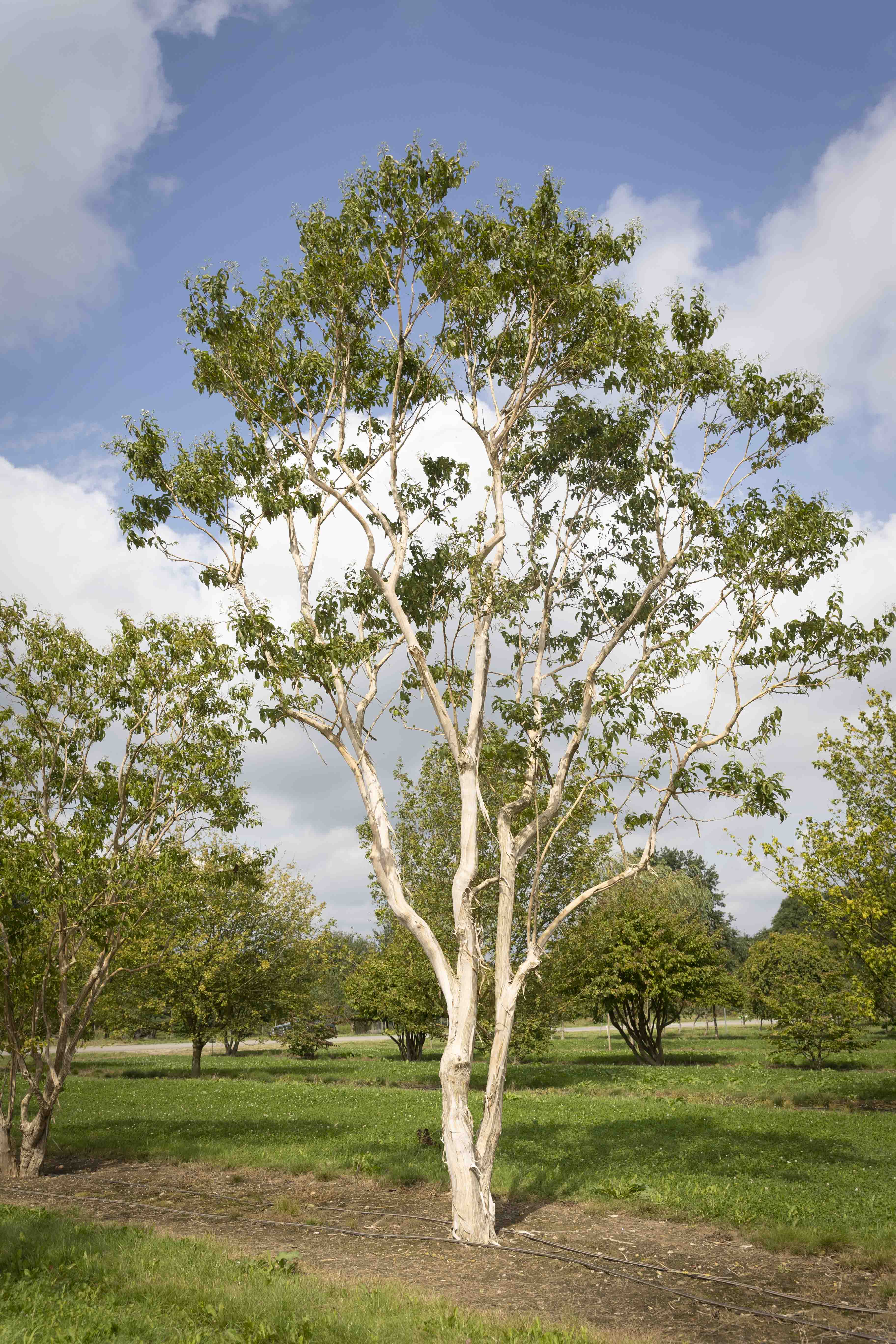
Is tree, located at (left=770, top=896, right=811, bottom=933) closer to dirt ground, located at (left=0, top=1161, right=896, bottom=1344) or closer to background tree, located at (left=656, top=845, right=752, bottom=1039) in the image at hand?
background tree, located at (left=656, top=845, right=752, bottom=1039)

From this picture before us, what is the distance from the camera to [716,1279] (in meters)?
8.66

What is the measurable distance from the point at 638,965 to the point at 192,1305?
85.3 ft

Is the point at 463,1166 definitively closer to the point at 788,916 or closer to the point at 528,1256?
the point at 528,1256

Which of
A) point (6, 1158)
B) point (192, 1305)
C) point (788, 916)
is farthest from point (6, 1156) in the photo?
point (788, 916)

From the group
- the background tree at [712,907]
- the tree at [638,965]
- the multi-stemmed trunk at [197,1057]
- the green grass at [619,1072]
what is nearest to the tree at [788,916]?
the background tree at [712,907]

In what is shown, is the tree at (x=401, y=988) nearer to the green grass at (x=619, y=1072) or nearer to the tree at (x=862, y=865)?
the green grass at (x=619, y=1072)

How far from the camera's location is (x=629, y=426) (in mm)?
14211

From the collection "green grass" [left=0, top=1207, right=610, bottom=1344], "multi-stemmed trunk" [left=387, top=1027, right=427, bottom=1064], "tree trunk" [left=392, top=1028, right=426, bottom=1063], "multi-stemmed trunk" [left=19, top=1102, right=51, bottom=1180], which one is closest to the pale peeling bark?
"multi-stemmed trunk" [left=19, top=1102, right=51, bottom=1180]

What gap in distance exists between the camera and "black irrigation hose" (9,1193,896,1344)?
7555mm

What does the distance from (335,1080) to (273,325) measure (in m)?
26.9

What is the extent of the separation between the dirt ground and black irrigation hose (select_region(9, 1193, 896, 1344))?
0.07 feet

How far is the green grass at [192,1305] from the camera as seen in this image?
6.55 m

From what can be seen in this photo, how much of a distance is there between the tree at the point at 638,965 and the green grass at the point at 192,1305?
71.3 ft

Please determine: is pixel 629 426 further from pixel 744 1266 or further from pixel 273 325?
pixel 744 1266
